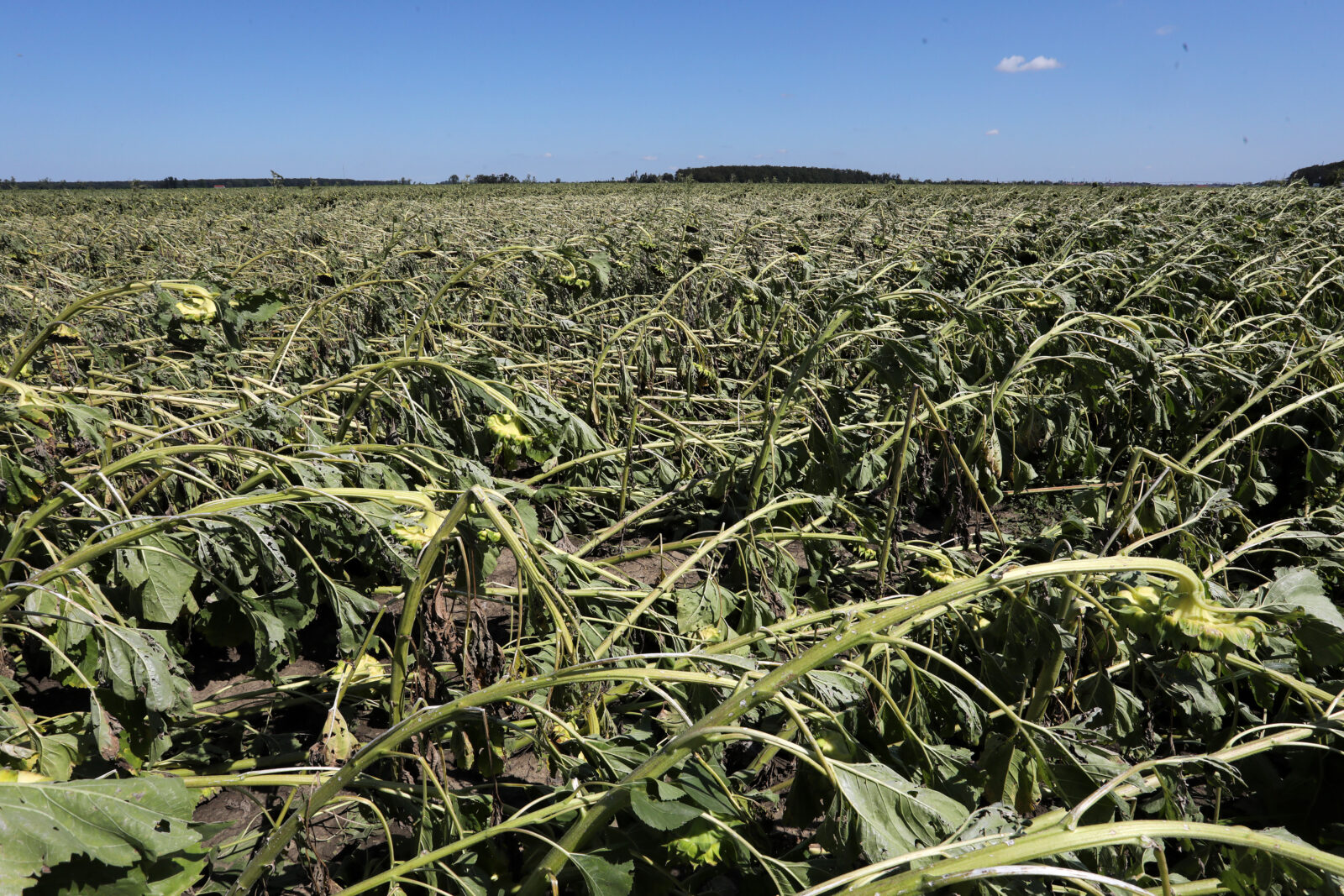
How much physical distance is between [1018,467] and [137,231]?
9.34 meters

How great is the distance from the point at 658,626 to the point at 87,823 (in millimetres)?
1584

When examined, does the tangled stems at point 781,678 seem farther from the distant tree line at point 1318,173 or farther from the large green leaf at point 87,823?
the distant tree line at point 1318,173

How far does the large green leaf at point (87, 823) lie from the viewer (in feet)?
3.34

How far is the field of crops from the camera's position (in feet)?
3.85

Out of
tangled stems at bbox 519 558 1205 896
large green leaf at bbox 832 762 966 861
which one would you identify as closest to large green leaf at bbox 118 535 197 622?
tangled stems at bbox 519 558 1205 896

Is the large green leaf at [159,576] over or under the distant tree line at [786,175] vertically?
under

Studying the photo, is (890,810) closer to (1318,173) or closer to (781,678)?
(781,678)

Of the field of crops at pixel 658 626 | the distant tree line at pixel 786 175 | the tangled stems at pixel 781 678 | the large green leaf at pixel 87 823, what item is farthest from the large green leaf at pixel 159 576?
the distant tree line at pixel 786 175

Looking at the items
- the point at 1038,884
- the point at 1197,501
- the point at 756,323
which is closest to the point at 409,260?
the point at 756,323

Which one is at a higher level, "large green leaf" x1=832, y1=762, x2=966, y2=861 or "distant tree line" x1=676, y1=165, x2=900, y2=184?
"distant tree line" x1=676, y1=165, x2=900, y2=184

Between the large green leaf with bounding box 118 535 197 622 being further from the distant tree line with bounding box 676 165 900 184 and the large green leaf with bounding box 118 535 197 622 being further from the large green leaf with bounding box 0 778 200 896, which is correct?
the distant tree line with bounding box 676 165 900 184

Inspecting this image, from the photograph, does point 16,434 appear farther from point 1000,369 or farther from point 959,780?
point 1000,369

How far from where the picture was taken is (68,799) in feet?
3.57

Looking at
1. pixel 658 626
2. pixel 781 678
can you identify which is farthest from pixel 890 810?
pixel 658 626
